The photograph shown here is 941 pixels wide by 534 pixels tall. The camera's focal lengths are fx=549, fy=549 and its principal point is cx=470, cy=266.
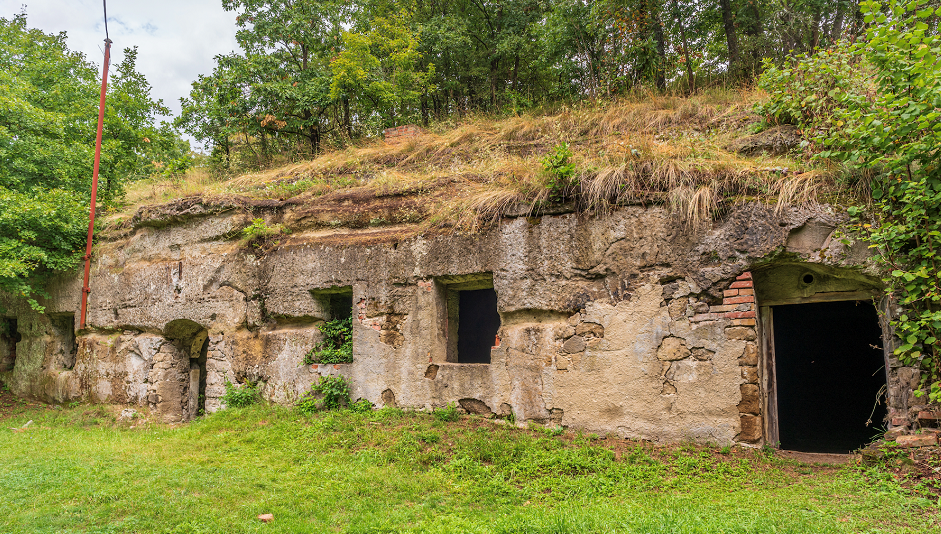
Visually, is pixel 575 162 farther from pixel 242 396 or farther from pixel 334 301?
pixel 242 396

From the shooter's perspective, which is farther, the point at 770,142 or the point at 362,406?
the point at 362,406

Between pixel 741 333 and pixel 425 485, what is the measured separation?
3.37 meters

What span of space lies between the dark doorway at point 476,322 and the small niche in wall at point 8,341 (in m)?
9.56

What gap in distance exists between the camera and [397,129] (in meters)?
11.5

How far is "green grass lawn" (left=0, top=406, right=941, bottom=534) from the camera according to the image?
3.89 metres

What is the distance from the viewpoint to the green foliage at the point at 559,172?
625 centimetres

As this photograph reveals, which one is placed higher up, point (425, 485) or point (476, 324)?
point (476, 324)

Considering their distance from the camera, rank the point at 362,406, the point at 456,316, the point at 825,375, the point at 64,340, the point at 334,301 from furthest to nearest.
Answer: the point at 64,340 → the point at 825,375 → the point at 334,301 → the point at 456,316 → the point at 362,406

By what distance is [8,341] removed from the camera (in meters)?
11.8

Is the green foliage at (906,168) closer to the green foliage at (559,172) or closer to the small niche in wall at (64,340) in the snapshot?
the green foliage at (559,172)

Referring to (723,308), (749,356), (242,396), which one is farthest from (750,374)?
(242,396)

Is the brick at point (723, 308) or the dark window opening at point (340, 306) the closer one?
the brick at point (723, 308)

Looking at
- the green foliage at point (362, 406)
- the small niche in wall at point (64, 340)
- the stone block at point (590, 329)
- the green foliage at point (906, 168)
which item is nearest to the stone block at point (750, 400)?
the green foliage at point (906, 168)

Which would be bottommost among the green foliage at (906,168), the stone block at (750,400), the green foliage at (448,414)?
the green foliage at (448,414)
